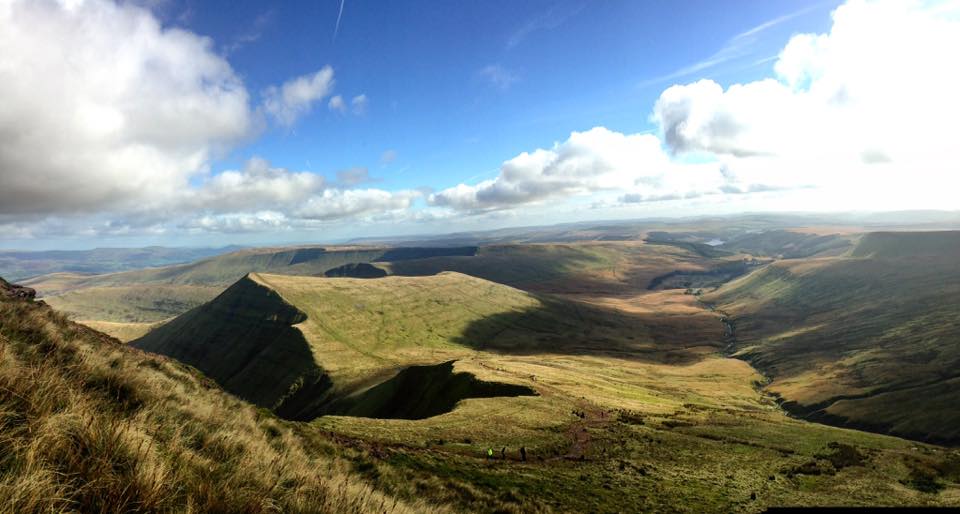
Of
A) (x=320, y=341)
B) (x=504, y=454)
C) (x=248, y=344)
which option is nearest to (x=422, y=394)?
(x=504, y=454)

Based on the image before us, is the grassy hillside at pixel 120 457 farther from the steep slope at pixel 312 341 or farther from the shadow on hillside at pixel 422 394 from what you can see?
the steep slope at pixel 312 341

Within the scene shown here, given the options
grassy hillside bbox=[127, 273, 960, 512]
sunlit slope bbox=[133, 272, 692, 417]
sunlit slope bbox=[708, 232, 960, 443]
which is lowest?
sunlit slope bbox=[708, 232, 960, 443]

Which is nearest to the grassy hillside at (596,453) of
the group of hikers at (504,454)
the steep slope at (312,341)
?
the group of hikers at (504,454)

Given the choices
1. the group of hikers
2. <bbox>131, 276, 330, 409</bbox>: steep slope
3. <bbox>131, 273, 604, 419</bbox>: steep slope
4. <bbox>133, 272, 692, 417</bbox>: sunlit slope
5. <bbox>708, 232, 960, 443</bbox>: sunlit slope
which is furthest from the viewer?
<bbox>131, 276, 330, 409</bbox>: steep slope

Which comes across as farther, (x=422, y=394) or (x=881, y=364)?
(x=881, y=364)

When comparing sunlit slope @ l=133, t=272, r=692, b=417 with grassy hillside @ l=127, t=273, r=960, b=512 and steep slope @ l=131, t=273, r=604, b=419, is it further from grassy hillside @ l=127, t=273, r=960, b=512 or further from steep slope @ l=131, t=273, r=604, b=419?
grassy hillside @ l=127, t=273, r=960, b=512

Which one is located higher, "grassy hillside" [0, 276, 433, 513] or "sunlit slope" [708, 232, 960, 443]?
"grassy hillside" [0, 276, 433, 513]

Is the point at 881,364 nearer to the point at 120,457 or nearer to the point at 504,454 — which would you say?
the point at 504,454

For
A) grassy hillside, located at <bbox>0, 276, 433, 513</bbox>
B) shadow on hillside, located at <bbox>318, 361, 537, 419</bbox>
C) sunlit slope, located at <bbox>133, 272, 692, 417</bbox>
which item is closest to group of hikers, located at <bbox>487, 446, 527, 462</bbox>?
shadow on hillside, located at <bbox>318, 361, 537, 419</bbox>

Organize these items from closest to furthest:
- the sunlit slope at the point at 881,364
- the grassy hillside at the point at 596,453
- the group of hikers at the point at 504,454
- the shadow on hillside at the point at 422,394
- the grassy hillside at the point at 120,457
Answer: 1. the grassy hillside at the point at 120,457
2. the grassy hillside at the point at 596,453
3. the group of hikers at the point at 504,454
4. the shadow on hillside at the point at 422,394
5. the sunlit slope at the point at 881,364

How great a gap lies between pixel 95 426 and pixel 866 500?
42.7 m

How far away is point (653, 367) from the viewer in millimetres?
143875

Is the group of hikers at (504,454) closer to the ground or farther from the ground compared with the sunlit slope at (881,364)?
farther from the ground

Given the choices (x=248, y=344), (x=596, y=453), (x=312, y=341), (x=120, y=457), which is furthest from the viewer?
(x=248, y=344)
